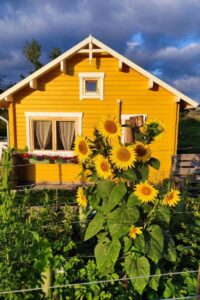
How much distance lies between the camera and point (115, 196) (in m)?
2.21

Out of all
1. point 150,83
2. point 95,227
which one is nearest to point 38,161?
point 150,83

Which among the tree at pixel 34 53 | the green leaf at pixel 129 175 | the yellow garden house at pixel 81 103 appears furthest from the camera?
the tree at pixel 34 53

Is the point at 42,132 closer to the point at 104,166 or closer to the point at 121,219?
the point at 104,166

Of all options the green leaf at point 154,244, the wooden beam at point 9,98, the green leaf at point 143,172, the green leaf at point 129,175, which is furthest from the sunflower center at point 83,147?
the wooden beam at point 9,98

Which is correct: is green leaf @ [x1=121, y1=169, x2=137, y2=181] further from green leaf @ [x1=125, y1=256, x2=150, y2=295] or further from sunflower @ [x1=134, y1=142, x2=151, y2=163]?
green leaf @ [x1=125, y1=256, x2=150, y2=295]

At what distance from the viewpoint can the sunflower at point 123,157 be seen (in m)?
2.19

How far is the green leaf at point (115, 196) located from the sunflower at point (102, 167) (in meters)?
0.12

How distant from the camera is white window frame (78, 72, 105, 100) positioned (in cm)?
823

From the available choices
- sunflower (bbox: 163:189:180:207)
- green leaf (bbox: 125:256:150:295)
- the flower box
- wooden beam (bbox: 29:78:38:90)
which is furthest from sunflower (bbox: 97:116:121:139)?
the flower box

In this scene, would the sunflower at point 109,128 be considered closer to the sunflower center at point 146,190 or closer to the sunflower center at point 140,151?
the sunflower center at point 140,151

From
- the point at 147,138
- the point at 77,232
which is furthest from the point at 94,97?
the point at 147,138

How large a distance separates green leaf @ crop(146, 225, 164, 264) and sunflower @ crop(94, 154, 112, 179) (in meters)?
0.59

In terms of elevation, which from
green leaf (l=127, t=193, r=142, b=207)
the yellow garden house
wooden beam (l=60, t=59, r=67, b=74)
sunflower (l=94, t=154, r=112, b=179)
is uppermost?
wooden beam (l=60, t=59, r=67, b=74)

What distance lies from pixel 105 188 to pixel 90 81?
663cm
